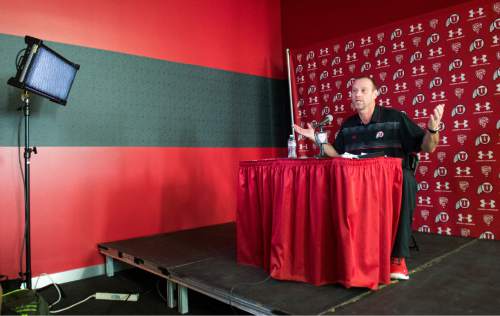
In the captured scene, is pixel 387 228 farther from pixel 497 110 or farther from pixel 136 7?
pixel 136 7

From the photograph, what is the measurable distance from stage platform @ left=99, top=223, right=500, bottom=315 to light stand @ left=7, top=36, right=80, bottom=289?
789mm

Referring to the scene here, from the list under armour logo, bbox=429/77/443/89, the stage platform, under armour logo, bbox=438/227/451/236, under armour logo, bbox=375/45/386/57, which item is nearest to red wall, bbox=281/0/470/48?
under armour logo, bbox=375/45/386/57

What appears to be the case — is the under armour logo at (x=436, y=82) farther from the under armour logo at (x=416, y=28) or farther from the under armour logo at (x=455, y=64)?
the under armour logo at (x=416, y=28)

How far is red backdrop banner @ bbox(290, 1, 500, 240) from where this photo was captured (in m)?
3.02

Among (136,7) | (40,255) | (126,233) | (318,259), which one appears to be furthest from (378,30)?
(40,255)

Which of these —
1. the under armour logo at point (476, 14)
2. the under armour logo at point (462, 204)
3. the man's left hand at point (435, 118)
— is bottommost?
the under armour logo at point (462, 204)

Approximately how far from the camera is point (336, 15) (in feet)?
13.8

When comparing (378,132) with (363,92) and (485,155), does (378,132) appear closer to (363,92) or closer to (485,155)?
(363,92)

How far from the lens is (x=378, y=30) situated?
12.1 feet

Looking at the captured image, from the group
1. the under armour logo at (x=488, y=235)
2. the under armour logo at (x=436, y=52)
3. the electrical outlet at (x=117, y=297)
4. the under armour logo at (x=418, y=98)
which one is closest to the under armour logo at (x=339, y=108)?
the under armour logo at (x=418, y=98)

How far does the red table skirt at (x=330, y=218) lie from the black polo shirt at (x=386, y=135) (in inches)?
22.3

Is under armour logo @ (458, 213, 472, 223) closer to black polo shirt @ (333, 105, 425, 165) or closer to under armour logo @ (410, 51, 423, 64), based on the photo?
black polo shirt @ (333, 105, 425, 165)

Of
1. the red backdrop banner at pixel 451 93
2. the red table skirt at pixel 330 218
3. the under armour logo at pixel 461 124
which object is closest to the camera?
the red table skirt at pixel 330 218

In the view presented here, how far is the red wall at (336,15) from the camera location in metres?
3.61
